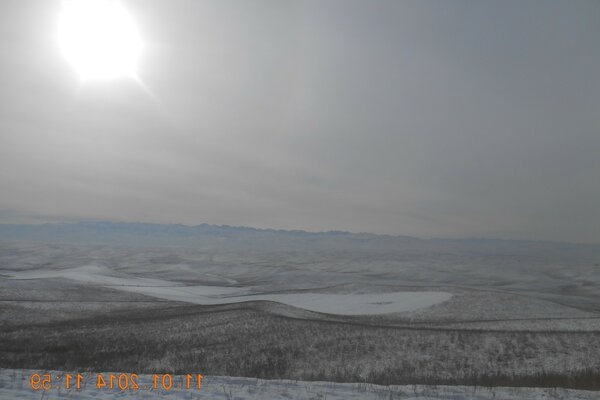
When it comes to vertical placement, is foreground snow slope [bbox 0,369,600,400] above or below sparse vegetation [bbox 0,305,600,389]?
above

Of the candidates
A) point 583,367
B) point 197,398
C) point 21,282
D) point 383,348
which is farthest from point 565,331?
point 21,282

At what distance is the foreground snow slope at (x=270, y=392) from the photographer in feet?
44.6

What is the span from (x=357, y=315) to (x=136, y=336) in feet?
74.6

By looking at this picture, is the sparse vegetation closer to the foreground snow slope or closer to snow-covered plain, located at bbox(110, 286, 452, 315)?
the foreground snow slope

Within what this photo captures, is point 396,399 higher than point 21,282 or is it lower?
higher

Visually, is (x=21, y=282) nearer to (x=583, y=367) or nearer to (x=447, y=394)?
(x=447, y=394)

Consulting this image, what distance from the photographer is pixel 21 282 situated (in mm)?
57375
